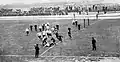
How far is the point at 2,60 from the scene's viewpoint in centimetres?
2092

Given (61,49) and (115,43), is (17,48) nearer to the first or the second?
(61,49)

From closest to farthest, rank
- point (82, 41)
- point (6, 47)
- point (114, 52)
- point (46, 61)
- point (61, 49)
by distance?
point (46, 61), point (114, 52), point (61, 49), point (6, 47), point (82, 41)

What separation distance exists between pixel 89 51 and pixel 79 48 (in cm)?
194

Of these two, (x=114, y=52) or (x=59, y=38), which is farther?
(x=59, y=38)

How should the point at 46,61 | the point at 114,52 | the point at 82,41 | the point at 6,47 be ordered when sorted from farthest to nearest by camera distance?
the point at 82,41 → the point at 6,47 → the point at 114,52 → the point at 46,61

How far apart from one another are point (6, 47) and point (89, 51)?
26.3ft

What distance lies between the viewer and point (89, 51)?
2405cm

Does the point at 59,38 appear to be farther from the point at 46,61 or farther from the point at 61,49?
the point at 46,61

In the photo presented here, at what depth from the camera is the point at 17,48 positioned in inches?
1053

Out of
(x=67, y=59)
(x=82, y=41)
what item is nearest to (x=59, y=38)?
(x=82, y=41)

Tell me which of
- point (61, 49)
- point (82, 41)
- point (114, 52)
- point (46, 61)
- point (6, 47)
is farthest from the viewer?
point (82, 41)

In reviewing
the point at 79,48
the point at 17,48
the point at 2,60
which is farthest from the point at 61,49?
the point at 2,60

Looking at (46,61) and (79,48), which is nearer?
(46,61)

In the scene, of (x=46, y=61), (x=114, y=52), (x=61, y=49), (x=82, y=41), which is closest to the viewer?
(x=46, y=61)
